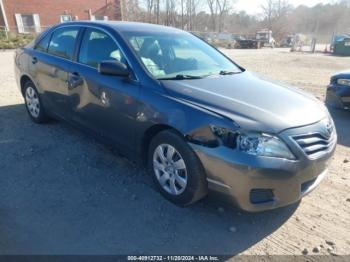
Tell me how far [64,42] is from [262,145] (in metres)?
3.22

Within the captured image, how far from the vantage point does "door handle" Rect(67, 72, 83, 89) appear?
3.83m

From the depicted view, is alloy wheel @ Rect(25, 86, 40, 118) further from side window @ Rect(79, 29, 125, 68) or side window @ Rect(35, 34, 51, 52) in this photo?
side window @ Rect(79, 29, 125, 68)

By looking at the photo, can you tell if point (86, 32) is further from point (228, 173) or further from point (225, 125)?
point (228, 173)

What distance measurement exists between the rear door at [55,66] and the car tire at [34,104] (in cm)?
22

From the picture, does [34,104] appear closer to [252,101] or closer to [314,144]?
[252,101]

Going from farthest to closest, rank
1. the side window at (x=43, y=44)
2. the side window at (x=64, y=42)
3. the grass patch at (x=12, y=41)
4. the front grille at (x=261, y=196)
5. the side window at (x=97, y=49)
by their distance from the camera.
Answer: the grass patch at (x=12, y=41), the side window at (x=43, y=44), the side window at (x=64, y=42), the side window at (x=97, y=49), the front grille at (x=261, y=196)

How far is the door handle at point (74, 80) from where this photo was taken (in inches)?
151

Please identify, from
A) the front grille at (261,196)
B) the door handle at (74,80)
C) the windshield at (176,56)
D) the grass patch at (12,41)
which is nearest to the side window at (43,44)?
the door handle at (74,80)

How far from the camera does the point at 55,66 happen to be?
4293 mm

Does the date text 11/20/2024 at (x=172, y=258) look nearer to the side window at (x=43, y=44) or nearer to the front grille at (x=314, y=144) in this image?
the front grille at (x=314, y=144)

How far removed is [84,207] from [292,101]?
2280mm

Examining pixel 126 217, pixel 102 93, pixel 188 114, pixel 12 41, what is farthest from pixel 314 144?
pixel 12 41

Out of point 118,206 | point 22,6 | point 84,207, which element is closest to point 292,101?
point 118,206

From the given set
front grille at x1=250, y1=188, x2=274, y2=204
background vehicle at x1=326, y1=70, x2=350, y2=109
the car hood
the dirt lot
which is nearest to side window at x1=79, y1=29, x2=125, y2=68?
the car hood
